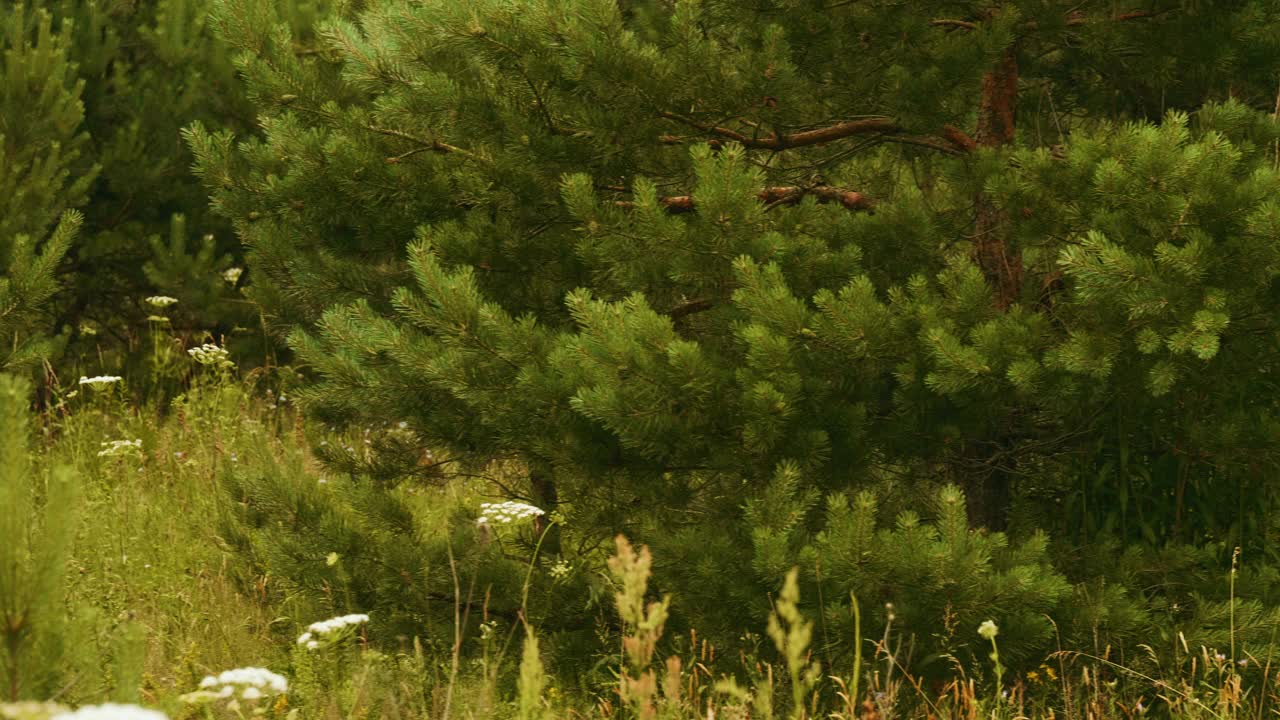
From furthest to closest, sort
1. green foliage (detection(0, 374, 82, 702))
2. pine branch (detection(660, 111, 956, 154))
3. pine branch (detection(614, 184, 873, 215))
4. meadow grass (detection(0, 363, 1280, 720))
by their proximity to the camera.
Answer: pine branch (detection(614, 184, 873, 215)) → pine branch (detection(660, 111, 956, 154)) → meadow grass (detection(0, 363, 1280, 720)) → green foliage (detection(0, 374, 82, 702))

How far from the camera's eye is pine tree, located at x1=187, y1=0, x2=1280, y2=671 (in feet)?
11.3

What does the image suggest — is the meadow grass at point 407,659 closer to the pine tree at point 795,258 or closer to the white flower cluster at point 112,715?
the white flower cluster at point 112,715

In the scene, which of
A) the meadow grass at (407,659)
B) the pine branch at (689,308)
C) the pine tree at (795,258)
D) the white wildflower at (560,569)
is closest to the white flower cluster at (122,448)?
the meadow grass at (407,659)

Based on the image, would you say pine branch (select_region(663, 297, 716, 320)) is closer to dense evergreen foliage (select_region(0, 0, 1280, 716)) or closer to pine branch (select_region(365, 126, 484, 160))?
dense evergreen foliage (select_region(0, 0, 1280, 716))

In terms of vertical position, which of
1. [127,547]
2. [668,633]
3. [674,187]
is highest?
[674,187]

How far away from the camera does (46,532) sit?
1903 mm

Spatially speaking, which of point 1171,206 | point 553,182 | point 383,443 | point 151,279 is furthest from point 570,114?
point 151,279

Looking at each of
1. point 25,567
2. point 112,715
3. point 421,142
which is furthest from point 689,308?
point 112,715

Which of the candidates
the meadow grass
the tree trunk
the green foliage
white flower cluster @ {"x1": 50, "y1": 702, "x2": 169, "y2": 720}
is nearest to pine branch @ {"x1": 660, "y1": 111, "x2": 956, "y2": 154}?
the tree trunk

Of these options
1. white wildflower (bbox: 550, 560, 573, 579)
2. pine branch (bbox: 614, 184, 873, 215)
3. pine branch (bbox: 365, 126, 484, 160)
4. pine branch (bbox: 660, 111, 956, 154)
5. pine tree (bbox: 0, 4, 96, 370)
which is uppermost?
pine branch (bbox: 660, 111, 956, 154)

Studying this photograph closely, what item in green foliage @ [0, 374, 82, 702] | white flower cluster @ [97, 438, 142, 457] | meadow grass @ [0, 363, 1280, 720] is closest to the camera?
green foliage @ [0, 374, 82, 702]

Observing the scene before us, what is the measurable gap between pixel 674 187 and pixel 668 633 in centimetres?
166

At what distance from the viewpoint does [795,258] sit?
3.78 m

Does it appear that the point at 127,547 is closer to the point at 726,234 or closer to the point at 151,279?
the point at 151,279
